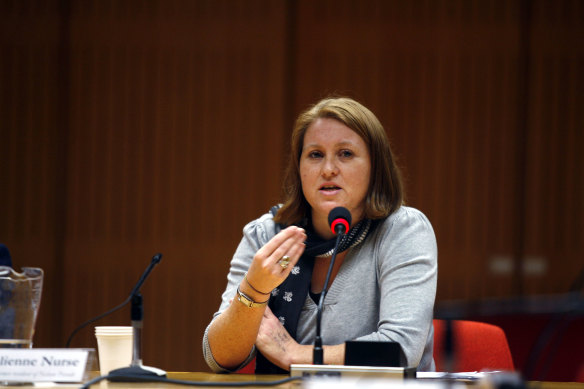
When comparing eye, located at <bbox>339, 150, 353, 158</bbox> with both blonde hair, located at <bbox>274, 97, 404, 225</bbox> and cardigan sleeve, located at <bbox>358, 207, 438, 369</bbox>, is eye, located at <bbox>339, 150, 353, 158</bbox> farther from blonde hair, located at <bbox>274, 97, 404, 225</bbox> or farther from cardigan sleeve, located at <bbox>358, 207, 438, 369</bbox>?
cardigan sleeve, located at <bbox>358, 207, 438, 369</bbox>

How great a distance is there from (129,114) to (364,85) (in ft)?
4.38

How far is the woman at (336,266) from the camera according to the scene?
189cm

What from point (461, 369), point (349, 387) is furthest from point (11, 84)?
point (349, 387)

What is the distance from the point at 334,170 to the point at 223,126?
5.89ft

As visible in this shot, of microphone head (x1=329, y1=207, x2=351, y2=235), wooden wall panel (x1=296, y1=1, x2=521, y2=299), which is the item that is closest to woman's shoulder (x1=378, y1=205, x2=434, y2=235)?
microphone head (x1=329, y1=207, x2=351, y2=235)

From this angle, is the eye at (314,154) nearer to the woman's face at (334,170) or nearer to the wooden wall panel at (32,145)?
the woman's face at (334,170)

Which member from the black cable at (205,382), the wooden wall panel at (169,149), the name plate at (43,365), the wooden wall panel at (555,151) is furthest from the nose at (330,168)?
the wooden wall panel at (555,151)

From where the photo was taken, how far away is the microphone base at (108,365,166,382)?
1.49 m

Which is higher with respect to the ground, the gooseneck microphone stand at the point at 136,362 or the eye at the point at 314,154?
the eye at the point at 314,154

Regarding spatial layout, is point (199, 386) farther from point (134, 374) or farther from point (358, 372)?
point (358, 372)

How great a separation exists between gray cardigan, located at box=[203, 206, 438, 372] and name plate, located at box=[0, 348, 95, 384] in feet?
1.90

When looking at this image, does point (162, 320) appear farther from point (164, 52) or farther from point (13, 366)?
point (13, 366)

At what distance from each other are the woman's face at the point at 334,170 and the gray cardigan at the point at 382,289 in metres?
0.14

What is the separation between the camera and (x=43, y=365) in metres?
1.46
